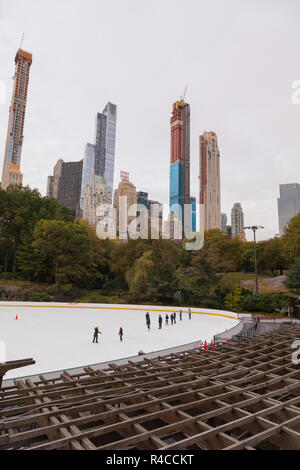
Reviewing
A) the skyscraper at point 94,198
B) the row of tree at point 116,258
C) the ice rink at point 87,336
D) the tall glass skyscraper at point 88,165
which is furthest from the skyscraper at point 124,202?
the ice rink at point 87,336

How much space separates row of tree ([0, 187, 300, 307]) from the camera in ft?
105

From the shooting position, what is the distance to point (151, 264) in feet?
111

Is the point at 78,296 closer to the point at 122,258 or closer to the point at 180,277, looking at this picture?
the point at 122,258

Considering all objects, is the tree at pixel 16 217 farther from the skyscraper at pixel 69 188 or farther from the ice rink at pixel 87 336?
the skyscraper at pixel 69 188

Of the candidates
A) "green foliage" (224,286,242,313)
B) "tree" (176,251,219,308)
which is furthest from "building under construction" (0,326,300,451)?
"tree" (176,251,219,308)

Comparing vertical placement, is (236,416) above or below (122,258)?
below

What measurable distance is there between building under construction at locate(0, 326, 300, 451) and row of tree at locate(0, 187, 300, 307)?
87.0 ft

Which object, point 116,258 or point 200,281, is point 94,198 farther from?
point 200,281

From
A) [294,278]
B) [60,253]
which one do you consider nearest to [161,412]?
[294,278]

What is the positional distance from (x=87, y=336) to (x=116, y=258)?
1094 inches

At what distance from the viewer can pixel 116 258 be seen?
1667 inches
